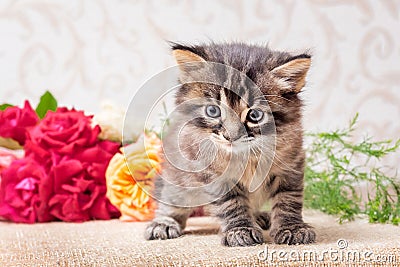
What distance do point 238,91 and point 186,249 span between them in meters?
0.32

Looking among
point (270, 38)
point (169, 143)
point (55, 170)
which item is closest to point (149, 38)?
point (270, 38)

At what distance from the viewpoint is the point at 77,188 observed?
4.85ft

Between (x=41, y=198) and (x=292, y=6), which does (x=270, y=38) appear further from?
(x=41, y=198)

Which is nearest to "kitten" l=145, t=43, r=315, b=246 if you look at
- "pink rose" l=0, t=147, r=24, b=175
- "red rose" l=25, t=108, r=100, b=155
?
"red rose" l=25, t=108, r=100, b=155

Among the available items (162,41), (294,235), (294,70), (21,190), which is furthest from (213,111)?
(162,41)

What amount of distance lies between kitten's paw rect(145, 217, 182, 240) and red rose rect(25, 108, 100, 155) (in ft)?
1.23

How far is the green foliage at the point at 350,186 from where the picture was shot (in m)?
1.36

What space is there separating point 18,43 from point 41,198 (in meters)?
1.17

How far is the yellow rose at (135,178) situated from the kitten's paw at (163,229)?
142 millimetres

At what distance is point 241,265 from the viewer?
0.93 meters

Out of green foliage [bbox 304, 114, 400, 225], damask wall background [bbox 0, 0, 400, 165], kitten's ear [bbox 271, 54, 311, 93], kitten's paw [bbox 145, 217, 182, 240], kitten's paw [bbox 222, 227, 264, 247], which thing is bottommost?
kitten's paw [bbox 145, 217, 182, 240]

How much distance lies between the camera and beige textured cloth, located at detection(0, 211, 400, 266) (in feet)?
3.14

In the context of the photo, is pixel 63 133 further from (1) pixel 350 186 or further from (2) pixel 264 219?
(1) pixel 350 186

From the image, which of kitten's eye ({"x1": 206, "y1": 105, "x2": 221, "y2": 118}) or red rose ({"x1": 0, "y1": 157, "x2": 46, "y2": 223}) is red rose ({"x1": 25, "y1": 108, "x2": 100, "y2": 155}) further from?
kitten's eye ({"x1": 206, "y1": 105, "x2": 221, "y2": 118})
